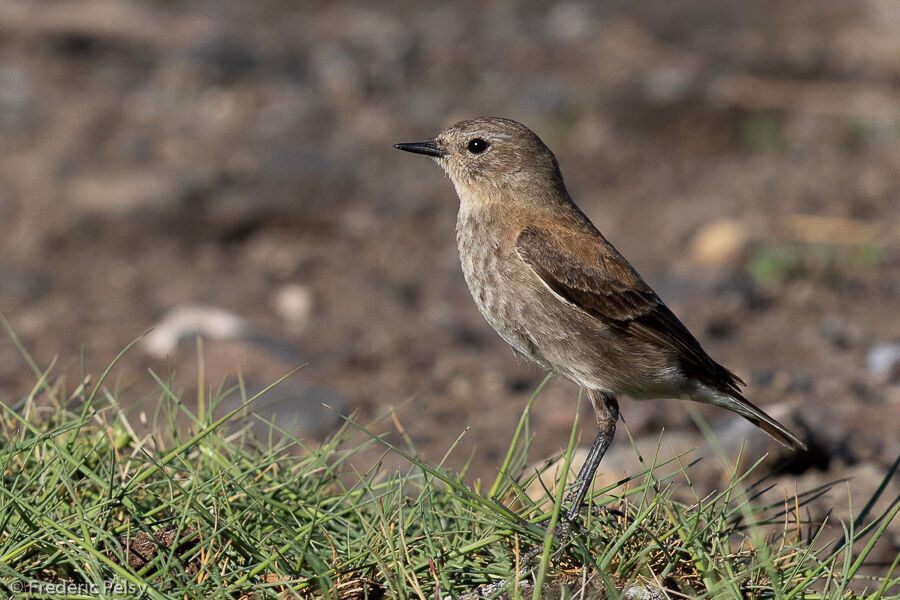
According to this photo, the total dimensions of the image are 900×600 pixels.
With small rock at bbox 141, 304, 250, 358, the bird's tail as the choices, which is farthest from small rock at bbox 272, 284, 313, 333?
the bird's tail

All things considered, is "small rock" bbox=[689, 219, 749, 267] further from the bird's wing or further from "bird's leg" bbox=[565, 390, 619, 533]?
"bird's leg" bbox=[565, 390, 619, 533]

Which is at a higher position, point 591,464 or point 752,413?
point 752,413

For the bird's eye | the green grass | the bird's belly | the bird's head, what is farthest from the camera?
the bird's eye

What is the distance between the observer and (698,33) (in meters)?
12.0

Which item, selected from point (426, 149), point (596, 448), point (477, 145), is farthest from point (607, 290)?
point (426, 149)

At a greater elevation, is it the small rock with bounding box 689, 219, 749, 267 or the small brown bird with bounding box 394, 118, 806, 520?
the small brown bird with bounding box 394, 118, 806, 520

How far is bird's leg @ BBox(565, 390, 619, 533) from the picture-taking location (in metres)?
4.01

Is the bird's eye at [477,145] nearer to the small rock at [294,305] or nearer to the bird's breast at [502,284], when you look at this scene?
the bird's breast at [502,284]

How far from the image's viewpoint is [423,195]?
9.69 meters

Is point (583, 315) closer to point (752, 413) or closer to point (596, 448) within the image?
point (596, 448)

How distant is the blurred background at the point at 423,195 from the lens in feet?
23.0

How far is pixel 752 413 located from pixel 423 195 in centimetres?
542

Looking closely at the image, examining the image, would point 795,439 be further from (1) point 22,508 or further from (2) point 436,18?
(2) point 436,18

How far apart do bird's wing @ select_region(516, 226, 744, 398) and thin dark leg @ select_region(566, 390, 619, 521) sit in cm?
31
